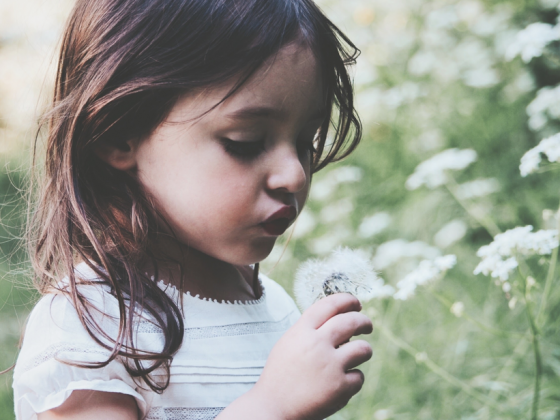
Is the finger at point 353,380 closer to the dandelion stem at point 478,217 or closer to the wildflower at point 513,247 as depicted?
the wildflower at point 513,247

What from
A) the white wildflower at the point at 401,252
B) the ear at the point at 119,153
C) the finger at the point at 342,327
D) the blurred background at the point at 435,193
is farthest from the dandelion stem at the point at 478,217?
the ear at the point at 119,153

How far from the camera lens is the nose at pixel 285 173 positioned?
2.39 feet

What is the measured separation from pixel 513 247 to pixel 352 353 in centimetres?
42

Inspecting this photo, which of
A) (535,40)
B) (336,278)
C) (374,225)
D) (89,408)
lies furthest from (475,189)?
(89,408)

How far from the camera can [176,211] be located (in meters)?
0.77

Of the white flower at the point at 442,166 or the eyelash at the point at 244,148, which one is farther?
the white flower at the point at 442,166

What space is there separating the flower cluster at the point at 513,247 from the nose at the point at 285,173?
14.7 inches

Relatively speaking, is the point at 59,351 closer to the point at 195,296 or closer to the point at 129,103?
the point at 195,296

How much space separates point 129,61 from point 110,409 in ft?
1.51

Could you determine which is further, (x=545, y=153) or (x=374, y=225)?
(x=374, y=225)

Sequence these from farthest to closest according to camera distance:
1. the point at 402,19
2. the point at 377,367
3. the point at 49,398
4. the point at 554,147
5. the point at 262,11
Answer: the point at 402,19
the point at 377,367
the point at 554,147
the point at 262,11
the point at 49,398

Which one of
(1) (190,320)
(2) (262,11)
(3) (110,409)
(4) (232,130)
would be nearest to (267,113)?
(4) (232,130)

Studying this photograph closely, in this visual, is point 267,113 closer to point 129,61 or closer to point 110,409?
point 129,61

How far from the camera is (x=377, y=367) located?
1.55 m
